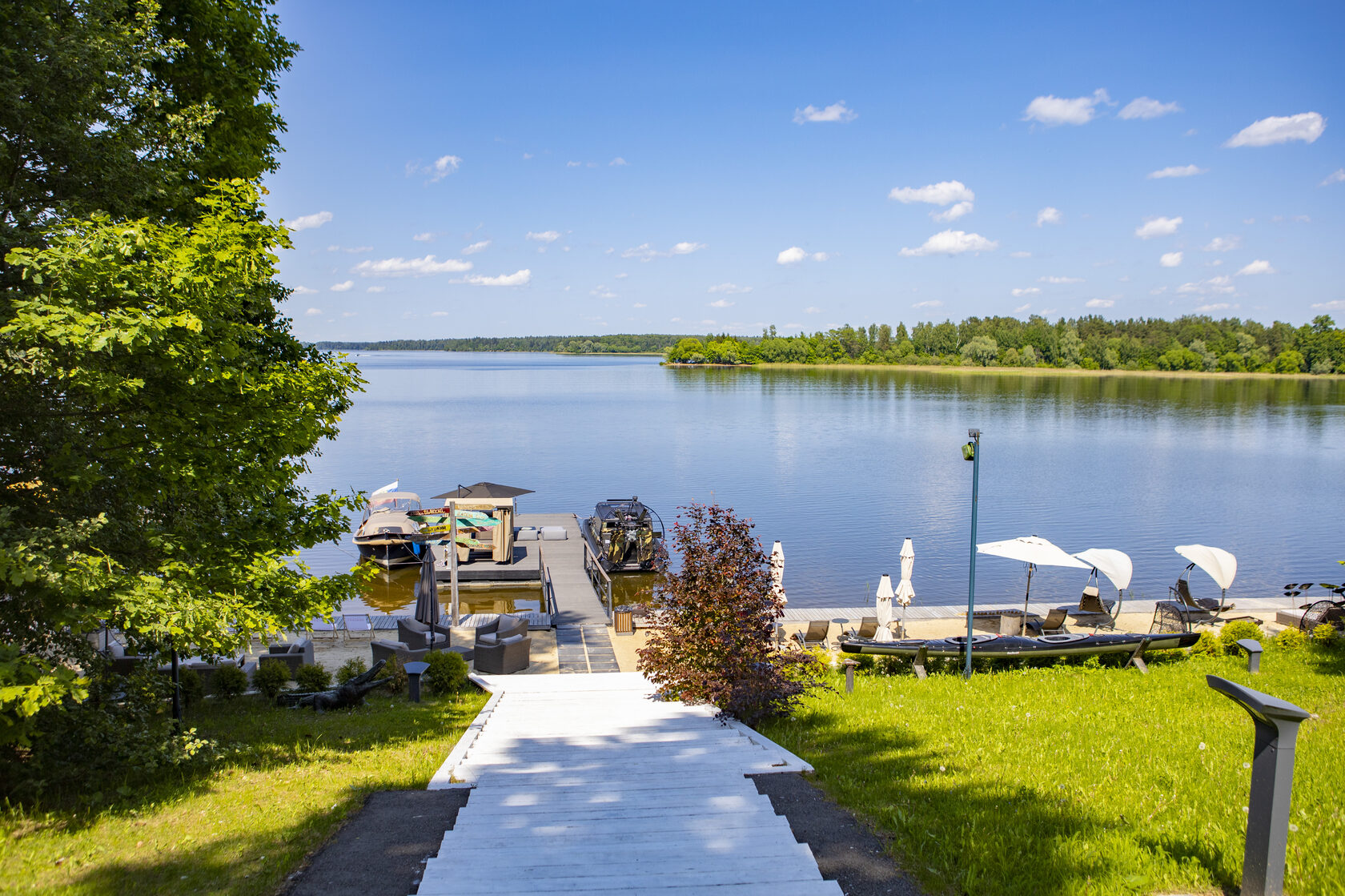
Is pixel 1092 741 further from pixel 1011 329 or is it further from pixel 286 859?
pixel 1011 329

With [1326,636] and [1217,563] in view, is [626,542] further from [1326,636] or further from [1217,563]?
[1326,636]

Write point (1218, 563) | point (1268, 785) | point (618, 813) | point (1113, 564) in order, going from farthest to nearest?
point (1218, 563), point (1113, 564), point (618, 813), point (1268, 785)

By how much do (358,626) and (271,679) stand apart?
5.32 meters

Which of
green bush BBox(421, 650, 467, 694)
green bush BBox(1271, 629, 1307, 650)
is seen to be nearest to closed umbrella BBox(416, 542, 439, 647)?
green bush BBox(421, 650, 467, 694)

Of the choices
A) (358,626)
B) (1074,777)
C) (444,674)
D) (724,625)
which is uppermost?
(724,625)

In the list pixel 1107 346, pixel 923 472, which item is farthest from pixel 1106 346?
pixel 923 472

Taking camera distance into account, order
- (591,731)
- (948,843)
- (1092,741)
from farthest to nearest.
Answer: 1. (591,731)
2. (1092,741)
3. (948,843)

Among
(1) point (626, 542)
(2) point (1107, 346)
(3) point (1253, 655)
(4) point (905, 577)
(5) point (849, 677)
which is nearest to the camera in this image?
(5) point (849, 677)

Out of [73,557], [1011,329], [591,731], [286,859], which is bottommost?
[591,731]

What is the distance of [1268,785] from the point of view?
3.42 meters

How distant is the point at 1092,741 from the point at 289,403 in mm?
7687

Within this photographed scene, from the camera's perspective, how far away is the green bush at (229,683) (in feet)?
37.0

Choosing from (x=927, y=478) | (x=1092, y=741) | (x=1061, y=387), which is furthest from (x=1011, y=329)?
(x=1092, y=741)

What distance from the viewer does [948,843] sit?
180 inches
